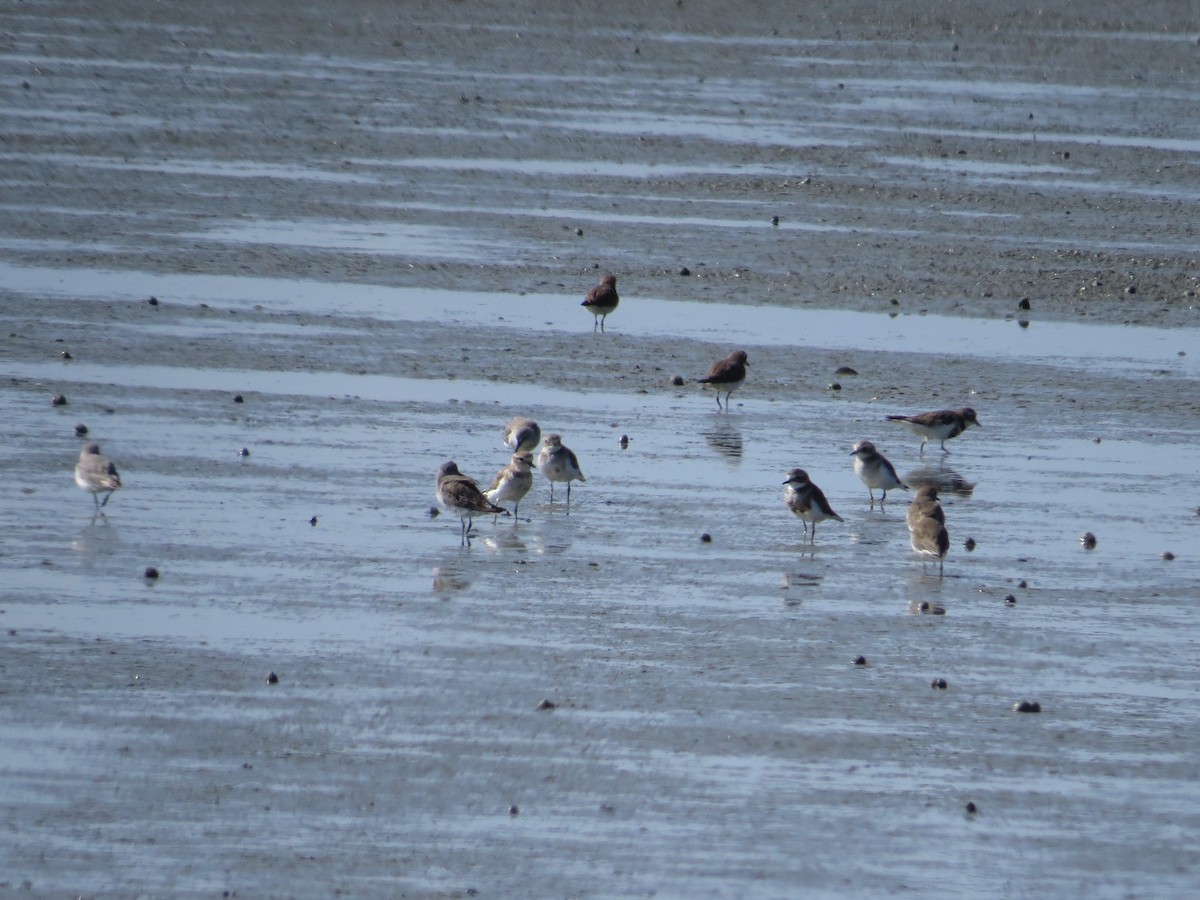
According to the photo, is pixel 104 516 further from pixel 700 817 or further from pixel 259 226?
pixel 259 226

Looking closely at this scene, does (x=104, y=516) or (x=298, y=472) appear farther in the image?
(x=298, y=472)

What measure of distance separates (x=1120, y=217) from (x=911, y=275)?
3691 mm

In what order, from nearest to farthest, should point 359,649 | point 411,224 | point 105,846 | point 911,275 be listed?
point 105,846 < point 359,649 < point 911,275 < point 411,224

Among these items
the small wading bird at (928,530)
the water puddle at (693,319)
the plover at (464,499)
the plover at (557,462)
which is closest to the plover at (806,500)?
the small wading bird at (928,530)

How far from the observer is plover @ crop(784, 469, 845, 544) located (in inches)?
467

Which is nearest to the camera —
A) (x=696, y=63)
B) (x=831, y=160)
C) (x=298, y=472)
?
(x=298, y=472)

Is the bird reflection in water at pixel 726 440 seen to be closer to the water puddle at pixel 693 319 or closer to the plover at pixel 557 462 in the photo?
the plover at pixel 557 462

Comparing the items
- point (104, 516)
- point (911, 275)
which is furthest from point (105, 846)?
point (911, 275)

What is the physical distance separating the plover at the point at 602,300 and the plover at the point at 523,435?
3.82 metres

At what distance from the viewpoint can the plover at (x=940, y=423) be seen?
14.0m

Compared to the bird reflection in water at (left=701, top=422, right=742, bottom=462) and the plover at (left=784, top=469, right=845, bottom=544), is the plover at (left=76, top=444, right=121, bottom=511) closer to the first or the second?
the plover at (left=784, top=469, right=845, bottom=544)

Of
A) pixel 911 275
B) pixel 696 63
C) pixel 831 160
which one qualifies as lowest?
pixel 911 275

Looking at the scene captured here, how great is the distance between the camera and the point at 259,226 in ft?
67.1

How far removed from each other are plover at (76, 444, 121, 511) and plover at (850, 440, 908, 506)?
4412 millimetres
